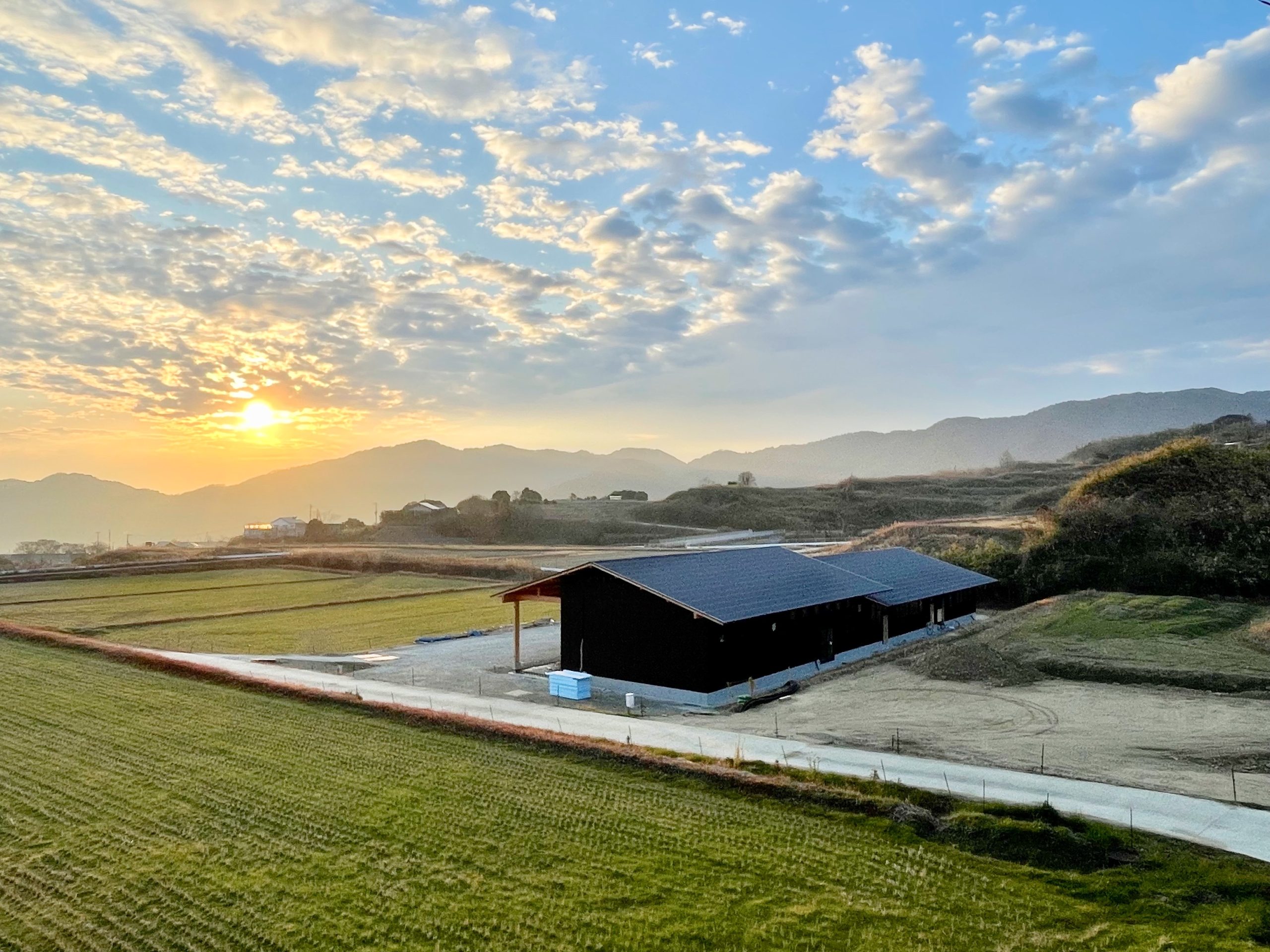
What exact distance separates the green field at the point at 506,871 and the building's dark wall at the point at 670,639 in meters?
8.27

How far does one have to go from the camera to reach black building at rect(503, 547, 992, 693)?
27.0 metres

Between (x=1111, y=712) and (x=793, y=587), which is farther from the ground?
(x=793, y=587)

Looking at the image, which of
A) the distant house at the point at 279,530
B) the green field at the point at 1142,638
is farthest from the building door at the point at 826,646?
the distant house at the point at 279,530

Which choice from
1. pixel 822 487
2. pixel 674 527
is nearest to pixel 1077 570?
pixel 674 527

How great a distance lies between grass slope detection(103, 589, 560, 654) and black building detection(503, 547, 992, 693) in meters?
12.1

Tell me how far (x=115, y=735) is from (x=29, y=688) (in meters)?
8.73

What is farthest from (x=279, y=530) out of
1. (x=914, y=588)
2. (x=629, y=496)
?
(x=914, y=588)

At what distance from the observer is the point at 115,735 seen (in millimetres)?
21641

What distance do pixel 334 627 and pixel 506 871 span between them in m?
34.8

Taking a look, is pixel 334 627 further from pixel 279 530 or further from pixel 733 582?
pixel 279 530

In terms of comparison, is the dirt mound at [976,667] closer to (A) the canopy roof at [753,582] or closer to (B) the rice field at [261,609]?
(A) the canopy roof at [753,582]

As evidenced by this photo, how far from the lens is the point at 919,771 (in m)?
17.8

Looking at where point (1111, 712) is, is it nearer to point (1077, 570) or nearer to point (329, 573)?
point (1077, 570)

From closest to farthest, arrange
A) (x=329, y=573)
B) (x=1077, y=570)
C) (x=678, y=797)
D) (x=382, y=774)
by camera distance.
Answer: (x=678, y=797) < (x=382, y=774) < (x=1077, y=570) < (x=329, y=573)
